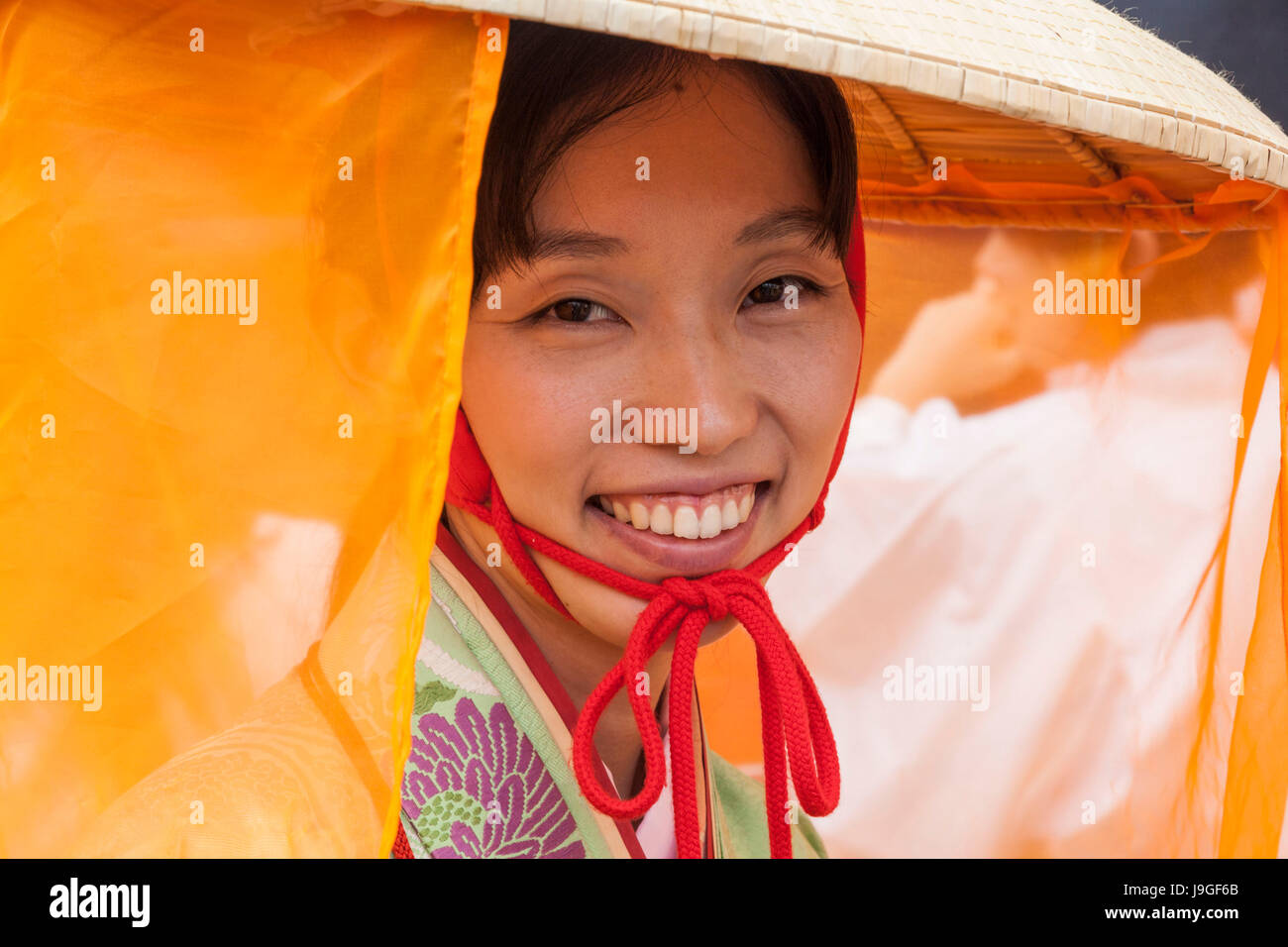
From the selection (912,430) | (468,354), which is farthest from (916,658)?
(468,354)

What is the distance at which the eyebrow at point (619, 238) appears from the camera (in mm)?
947

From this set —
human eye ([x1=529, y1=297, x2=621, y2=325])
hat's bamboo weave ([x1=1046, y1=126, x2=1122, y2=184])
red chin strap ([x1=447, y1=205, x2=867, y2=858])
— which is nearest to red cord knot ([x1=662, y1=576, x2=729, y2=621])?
red chin strap ([x1=447, y1=205, x2=867, y2=858])

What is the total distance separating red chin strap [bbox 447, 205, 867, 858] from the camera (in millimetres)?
953

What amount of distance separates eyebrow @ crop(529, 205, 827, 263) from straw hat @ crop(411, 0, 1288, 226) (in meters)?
0.15

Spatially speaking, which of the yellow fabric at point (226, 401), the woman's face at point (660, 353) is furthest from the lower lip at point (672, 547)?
the yellow fabric at point (226, 401)

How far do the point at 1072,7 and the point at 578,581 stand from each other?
2.02 feet

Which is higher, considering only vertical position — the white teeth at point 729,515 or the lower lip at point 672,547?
the white teeth at point 729,515

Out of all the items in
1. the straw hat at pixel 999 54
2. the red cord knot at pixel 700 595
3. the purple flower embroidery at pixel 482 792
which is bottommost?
the purple flower embroidery at pixel 482 792

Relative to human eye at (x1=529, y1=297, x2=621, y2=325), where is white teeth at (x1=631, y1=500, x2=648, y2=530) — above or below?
below

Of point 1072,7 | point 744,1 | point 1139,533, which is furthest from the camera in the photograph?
point 1139,533

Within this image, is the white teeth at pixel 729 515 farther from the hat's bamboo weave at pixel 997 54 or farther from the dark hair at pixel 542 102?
the hat's bamboo weave at pixel 997 54

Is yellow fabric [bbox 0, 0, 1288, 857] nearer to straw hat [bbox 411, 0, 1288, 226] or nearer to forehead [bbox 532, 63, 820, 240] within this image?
straw hat [bbox 411, 0, 1288, 226]

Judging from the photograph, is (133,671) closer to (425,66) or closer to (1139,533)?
(425,66)

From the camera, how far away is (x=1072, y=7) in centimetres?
95
